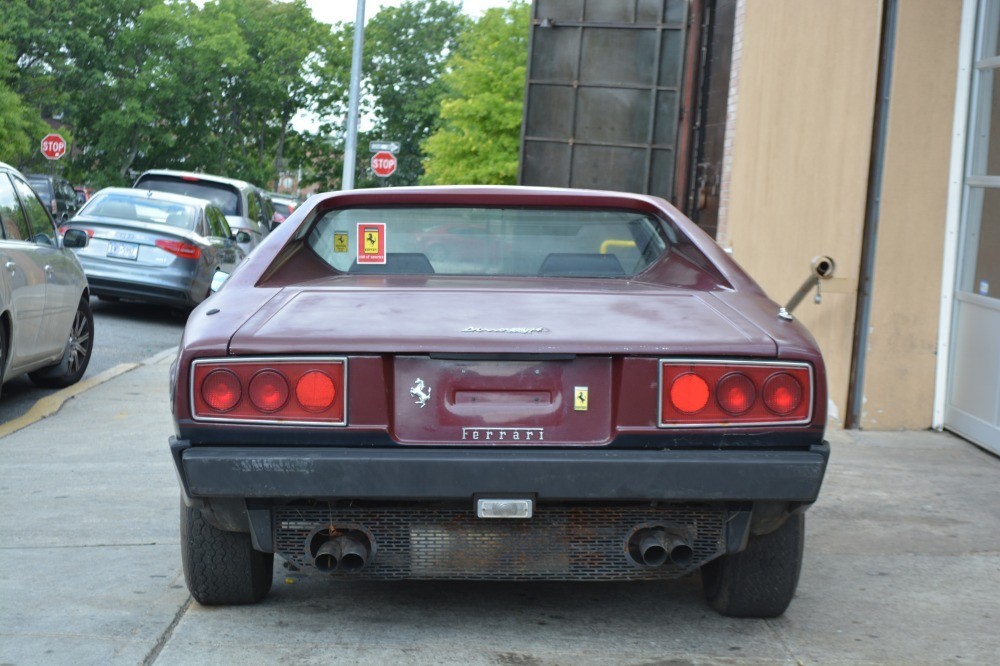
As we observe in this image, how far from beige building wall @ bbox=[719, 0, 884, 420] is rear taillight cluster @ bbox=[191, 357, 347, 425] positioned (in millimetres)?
5472

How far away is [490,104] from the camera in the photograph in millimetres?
44969

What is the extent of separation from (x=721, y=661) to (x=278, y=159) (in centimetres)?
6023

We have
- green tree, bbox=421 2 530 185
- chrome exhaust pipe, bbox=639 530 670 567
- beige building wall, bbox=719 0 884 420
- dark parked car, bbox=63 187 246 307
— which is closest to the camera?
chrome exhaust pipe, bbox=639 530 670 567

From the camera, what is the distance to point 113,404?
930 centimetres

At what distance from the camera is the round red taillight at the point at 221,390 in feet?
12.7

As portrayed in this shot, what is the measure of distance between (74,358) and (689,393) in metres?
7.29

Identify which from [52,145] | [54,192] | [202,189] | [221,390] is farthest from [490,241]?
[52,145]

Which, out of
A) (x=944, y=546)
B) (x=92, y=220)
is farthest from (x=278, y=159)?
(x=944, y=546)

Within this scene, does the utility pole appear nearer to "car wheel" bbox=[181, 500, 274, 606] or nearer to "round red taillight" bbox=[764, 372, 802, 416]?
"car wheel" bbox=[181, 500, 274, 606]

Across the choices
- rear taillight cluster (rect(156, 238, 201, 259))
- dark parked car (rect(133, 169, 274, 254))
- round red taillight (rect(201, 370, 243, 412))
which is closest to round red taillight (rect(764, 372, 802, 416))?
round red taillight (rect(201, 370, 243, 412))

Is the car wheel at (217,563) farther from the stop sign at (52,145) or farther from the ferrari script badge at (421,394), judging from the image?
the stop sign at (52,145)

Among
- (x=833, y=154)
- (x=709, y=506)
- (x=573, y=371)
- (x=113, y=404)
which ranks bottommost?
(x=113, y=404)

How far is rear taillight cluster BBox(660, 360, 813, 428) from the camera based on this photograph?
12.7 feet

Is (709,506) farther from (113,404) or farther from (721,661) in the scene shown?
(113,404)
